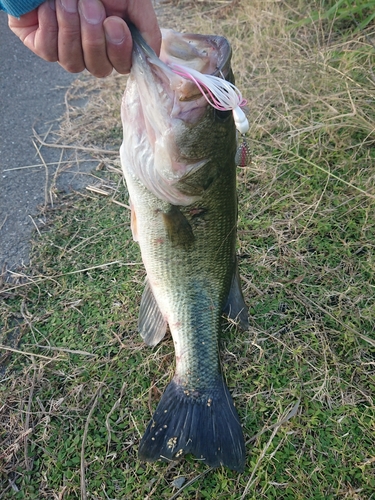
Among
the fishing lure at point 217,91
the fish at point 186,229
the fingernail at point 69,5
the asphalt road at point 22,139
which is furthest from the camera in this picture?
the asphalt road at point 22,139

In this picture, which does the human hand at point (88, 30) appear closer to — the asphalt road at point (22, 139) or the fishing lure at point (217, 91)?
the fishing lure at point (217, 91)

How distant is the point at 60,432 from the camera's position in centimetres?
199

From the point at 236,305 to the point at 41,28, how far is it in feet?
4.91

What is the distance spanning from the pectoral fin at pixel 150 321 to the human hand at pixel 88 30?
1113 millimetres

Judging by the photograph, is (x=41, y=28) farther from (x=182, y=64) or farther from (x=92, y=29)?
(x=182, y=64)

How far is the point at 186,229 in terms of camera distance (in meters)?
1.89

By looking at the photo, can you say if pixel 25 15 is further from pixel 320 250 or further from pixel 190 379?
pixel 320 250

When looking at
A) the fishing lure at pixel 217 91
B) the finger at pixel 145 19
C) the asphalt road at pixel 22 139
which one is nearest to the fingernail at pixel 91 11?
the finger at pixel 145 19

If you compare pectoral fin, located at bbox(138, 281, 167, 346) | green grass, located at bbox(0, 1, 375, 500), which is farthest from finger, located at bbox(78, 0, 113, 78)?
green grass, located at bbox(0, 1, 375, 500)

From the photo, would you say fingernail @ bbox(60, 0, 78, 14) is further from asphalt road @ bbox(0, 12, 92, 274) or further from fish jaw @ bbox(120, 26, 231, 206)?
asphalt road @ bbox(0, 12, 92, 274)

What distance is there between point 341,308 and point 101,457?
4.85ft

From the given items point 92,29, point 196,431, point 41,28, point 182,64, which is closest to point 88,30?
point 92,29

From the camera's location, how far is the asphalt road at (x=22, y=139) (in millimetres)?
2930

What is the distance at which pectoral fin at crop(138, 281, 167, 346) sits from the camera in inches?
86.7
